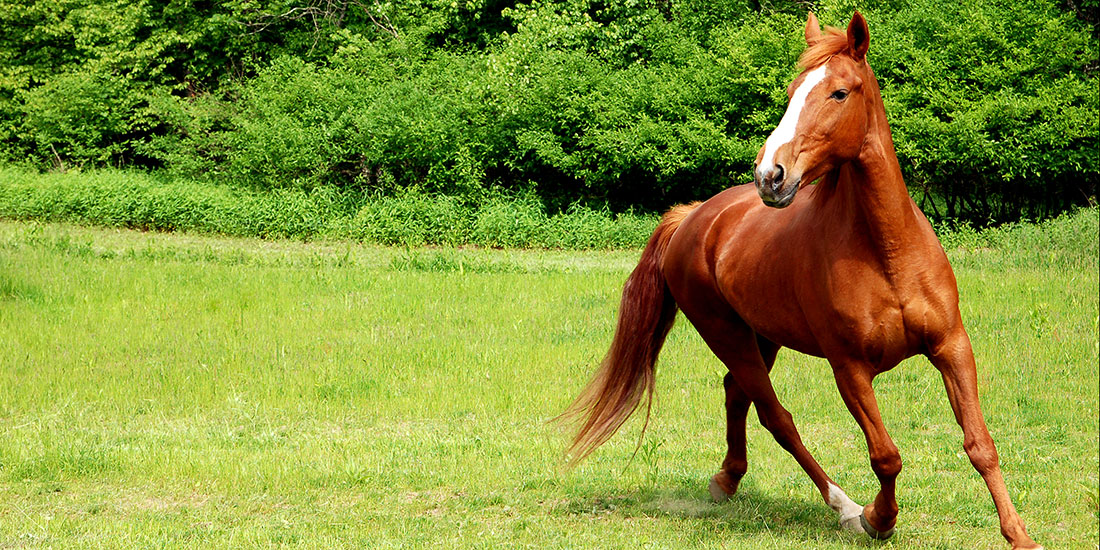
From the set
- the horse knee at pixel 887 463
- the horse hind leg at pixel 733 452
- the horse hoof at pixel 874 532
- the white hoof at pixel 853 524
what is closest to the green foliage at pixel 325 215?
the horse hind leg at pixel 733 452

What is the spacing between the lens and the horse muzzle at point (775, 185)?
400 centimetres

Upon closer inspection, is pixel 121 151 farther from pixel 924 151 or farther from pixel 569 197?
pixel 924 151

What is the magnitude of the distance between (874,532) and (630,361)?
1.62m

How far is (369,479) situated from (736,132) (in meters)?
13.6

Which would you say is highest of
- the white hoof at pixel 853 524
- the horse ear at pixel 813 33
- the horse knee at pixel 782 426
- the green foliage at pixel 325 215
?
the horse ear at pixel 813 33

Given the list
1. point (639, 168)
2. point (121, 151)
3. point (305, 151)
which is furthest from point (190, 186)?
point (639, 168)

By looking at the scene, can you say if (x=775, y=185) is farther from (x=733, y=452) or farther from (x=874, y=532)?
(x=733, y=452)

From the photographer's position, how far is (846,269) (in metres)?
4.43

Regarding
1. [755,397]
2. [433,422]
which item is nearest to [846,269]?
[755,397]

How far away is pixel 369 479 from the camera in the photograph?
6.02 m

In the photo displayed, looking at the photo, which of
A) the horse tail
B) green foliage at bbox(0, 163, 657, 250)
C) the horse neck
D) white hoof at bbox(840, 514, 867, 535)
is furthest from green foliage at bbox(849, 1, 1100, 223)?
the horse neck

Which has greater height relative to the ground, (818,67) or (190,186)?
(818,67)

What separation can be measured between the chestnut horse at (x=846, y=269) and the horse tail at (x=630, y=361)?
20.9 inches

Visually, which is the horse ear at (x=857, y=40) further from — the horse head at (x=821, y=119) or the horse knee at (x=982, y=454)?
the horse knee at (x=982, y=454)
